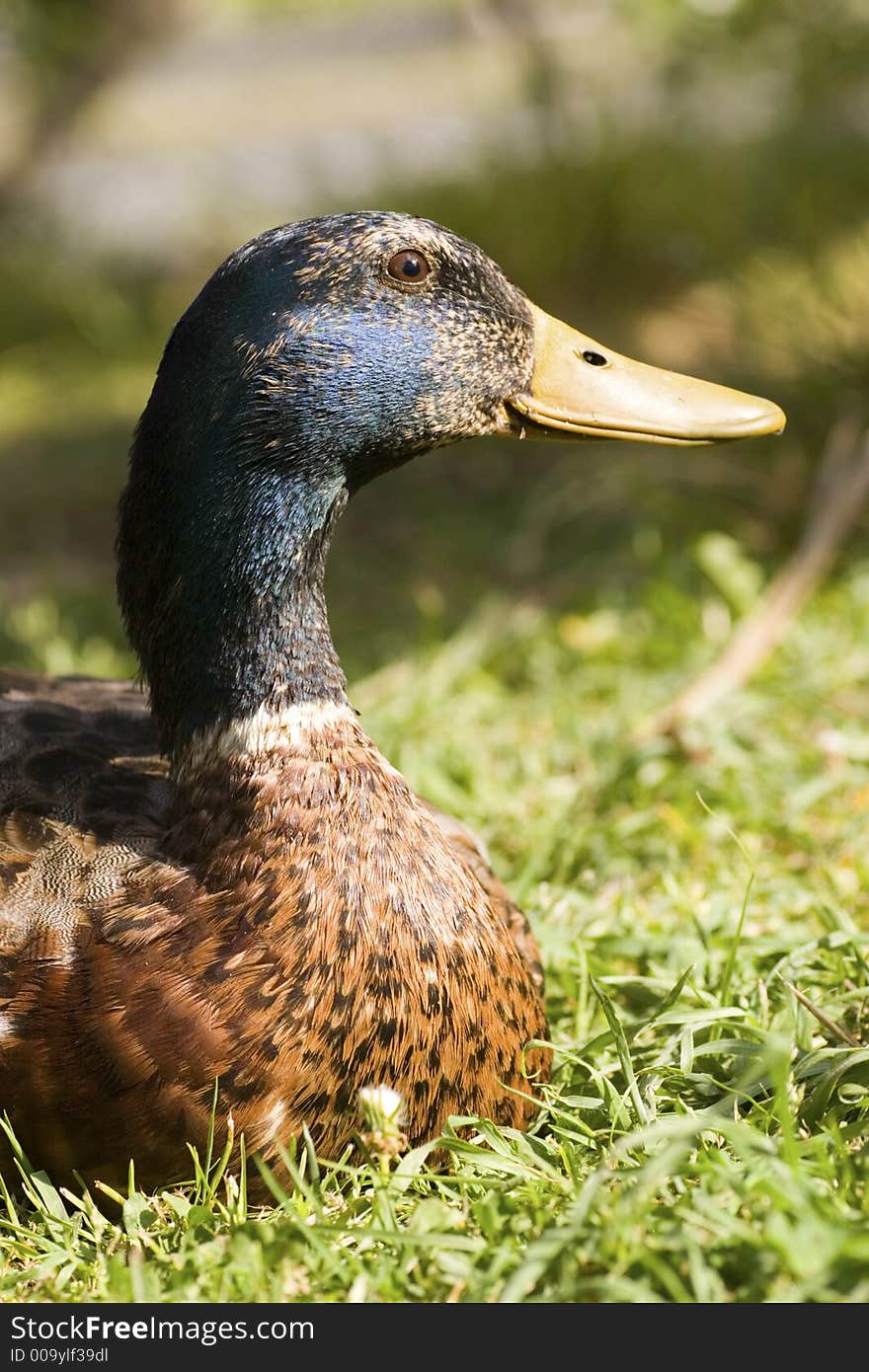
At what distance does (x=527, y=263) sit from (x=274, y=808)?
468cm

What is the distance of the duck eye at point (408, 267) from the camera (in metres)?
1.95

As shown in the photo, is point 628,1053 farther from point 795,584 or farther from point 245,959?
point 795,584

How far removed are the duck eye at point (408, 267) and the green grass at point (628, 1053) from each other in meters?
0.98

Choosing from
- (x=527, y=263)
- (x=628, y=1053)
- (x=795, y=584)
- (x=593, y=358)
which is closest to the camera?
(x=628, y=1053)

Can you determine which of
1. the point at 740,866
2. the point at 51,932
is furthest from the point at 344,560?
the point at 51,932

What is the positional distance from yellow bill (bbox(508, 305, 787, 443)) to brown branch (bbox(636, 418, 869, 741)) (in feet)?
3.80

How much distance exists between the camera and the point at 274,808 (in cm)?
195

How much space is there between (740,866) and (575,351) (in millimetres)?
1075

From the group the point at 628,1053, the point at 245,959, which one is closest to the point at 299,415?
the point at 245,959

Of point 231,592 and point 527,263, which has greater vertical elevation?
point 527,263

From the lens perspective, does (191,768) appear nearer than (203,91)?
Yes
